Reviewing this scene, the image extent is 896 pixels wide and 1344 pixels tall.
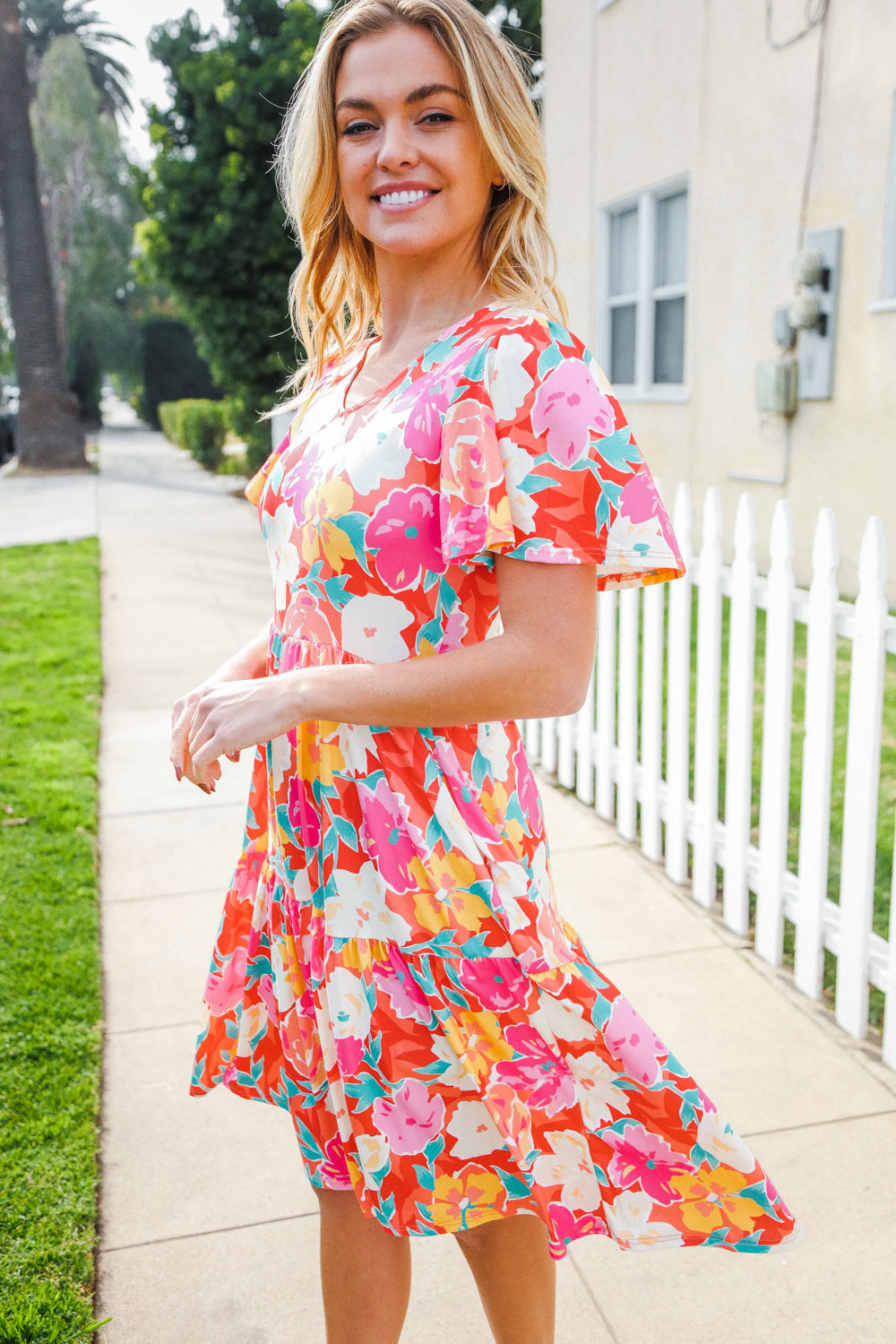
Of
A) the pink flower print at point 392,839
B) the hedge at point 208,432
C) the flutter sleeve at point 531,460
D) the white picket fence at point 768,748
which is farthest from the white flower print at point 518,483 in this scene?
the hedge at point 208,432

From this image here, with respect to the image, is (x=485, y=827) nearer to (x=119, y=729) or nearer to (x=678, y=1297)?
(x=678, y=1297)

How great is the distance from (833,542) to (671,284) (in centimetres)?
744

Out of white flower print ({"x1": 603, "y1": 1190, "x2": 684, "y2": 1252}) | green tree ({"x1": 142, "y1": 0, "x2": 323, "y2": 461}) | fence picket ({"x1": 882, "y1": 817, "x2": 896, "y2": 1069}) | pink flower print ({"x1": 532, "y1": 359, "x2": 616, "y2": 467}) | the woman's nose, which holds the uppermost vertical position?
green tree ({"x1": 142, "y1": 0, "x2": 323, "y2": 461})

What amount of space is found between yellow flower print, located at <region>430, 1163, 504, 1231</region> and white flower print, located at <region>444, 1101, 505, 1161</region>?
0.02 m

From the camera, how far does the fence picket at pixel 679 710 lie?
3703mm

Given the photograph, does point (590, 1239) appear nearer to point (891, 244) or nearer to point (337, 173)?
point (337, 173)

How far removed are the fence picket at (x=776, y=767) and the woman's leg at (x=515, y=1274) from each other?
1.80 m

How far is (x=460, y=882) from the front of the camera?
1.41 m

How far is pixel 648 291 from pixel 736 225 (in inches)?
58.1

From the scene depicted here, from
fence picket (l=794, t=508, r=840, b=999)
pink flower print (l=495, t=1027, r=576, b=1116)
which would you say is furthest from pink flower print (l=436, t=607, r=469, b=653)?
fence picket (l=794, t=508, r=840, b=999)

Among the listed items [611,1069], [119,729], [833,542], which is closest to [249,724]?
[611,1069]

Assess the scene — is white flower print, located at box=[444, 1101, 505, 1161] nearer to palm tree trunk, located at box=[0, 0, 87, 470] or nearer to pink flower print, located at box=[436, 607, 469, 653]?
pink flower print, located at box=[436, 607, 469, 653]

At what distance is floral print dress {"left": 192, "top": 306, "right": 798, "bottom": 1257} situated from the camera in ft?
4.25

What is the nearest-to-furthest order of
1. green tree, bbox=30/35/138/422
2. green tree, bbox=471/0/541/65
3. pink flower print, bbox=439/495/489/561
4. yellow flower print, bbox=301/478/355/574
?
1. pink flower print, bbox=439/495/489/561
2. yellow flower print, bbox=301/478/355/574
3. green tree, bbox=471/0/541/65
4. green tree, bbox=30/35/138/422
